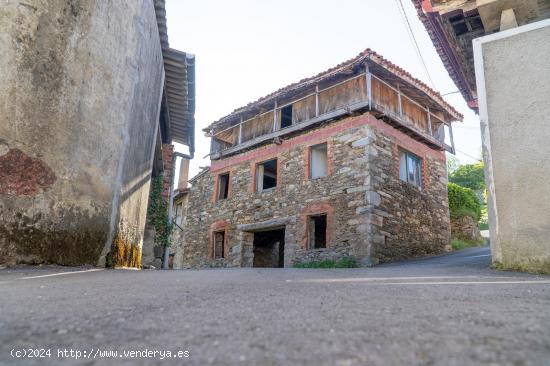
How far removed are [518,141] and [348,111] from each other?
6.09 meters

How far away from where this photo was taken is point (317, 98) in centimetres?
1151

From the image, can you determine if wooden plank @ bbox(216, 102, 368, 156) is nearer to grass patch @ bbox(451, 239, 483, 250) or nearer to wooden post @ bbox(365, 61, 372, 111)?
wooden post @ bbox(365, 61, 372, 111)

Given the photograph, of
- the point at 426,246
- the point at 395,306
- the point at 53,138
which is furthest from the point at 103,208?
the point at 426,246

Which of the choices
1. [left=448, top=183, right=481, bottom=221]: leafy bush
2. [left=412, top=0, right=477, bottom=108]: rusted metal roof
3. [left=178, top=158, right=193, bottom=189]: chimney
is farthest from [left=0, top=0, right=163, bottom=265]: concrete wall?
[left=178, top=158, right=193, bottom=189]: chimney

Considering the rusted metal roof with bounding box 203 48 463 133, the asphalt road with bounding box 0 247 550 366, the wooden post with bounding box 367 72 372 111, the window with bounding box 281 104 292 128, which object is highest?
the rusted metal roof with bounding box 203 48 463 133

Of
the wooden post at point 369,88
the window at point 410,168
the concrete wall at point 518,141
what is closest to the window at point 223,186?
the window at point 410,168

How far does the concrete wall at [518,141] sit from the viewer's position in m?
4.51

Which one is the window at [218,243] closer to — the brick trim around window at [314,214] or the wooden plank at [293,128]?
the wooden plank at [293,128]

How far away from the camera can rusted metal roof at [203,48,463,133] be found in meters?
10.4

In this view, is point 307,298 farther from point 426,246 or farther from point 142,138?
point 426,246

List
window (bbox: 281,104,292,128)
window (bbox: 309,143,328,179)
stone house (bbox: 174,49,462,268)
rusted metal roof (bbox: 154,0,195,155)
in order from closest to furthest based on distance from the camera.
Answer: rusted metal roof (bbox: 154,0,195,155), stone house (bbox: 174,49,462,268), window (bbox: 309,143,328,179), window (bbox: 281,104,292,128)

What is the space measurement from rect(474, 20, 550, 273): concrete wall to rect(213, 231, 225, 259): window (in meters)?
9.98

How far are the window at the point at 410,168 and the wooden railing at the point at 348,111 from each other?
783 millimetres

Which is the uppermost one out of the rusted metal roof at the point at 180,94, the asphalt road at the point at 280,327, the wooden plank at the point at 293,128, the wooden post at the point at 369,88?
the wooden post at the point at 369,88
